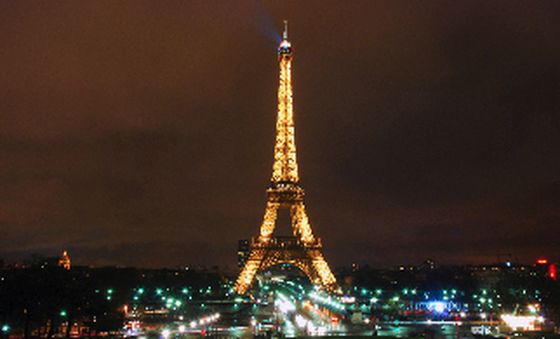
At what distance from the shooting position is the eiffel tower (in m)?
97.8

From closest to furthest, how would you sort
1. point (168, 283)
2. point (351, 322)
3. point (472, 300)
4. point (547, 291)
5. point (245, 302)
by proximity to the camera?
point (351, 322) < point (547, 291) < point (245, 302) < point (472, 300) < point (168, 283)

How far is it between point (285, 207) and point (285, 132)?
12.6m

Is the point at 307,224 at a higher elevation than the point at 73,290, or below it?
higher

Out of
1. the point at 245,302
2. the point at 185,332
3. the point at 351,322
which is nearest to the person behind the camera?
the point at 185,332

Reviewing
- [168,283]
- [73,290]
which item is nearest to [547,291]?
[73,290]

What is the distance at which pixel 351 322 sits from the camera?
66.2 meters

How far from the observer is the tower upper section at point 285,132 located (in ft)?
324

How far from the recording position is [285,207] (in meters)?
99.1

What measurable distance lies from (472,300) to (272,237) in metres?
50.0

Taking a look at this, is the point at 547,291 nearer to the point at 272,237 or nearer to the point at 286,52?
the point at 272,237

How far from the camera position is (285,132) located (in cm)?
10006

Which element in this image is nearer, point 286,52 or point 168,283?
point 286,52

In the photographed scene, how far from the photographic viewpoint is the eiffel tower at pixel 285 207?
3848 inches

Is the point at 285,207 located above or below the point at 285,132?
below
